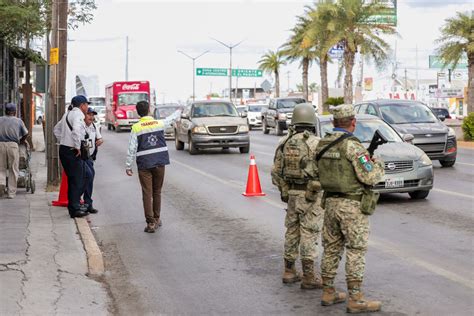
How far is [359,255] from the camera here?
6.67m

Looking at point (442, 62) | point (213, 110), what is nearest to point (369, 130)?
point (213, 110)

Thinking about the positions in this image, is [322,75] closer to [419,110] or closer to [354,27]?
[354,27]

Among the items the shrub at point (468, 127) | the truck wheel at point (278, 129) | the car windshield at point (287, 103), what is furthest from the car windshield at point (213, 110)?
the car windshield at point (287, 103)

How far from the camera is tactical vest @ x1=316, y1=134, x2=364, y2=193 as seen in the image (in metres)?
6.66

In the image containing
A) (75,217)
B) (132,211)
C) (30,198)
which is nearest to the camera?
(75,217)

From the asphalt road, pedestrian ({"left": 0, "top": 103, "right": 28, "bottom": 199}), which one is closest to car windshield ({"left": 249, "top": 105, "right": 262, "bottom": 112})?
the asphalt road

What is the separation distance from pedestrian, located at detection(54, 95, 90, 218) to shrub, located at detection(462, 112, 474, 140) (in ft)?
78.5

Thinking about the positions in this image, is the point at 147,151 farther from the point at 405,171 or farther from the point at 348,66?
the point at 348,66

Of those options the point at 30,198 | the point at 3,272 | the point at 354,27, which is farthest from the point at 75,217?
the point at 354,27

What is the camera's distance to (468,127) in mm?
33688

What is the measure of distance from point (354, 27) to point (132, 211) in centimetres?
3649

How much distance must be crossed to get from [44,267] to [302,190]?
291 cm

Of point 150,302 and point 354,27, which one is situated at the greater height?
point 354,27

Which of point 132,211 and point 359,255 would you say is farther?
point 132,211
